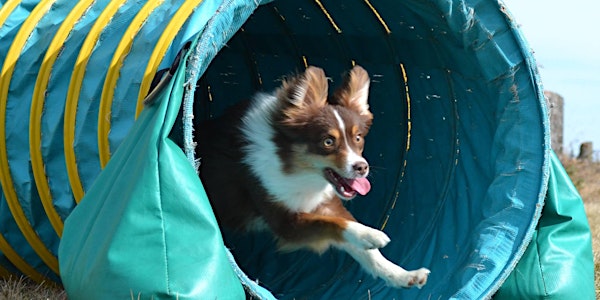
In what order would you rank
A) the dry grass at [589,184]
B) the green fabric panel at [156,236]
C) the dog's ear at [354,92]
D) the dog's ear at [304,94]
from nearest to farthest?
1. the green fabric panel at [156,236]
2. the dog's ear at [304,94]
3. the dog's ear at [354,92]
4. the dry grass at [589,184]

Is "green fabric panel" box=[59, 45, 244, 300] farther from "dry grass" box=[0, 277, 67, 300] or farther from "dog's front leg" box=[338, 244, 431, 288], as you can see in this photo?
"dog's front leg" box=[338, 244, 431, 288]

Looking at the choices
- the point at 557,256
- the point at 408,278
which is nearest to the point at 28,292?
the point at 408,278

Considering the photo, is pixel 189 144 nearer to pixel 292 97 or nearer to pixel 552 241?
pixel 292 97

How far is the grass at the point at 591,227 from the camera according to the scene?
497 cm

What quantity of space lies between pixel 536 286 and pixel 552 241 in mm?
269

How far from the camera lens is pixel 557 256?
16.4 feet

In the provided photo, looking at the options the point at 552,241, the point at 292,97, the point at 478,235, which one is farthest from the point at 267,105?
the point at 552,241

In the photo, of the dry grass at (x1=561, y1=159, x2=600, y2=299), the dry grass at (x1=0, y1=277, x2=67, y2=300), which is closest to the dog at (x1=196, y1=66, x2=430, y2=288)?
the dry grass at (x1=0, y1=277, x2=67, y2=300)

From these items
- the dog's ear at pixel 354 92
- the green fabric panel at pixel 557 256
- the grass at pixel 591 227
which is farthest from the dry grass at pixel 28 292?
the green fabric panel at pixel 557 256

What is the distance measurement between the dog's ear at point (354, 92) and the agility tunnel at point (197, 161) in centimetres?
44

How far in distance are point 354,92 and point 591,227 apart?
3192mm

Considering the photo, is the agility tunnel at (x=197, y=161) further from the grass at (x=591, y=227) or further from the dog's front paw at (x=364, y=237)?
→ the dog's front paw at (x=364, y=237)

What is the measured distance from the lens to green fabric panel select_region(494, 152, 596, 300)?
16.1 ft

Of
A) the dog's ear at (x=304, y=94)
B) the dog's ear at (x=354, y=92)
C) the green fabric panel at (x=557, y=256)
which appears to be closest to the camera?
the green fabric panel at (x=557, y=256)
